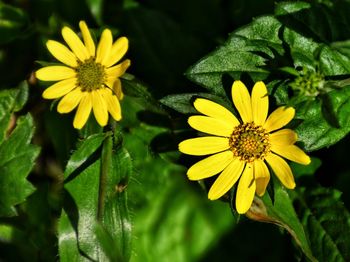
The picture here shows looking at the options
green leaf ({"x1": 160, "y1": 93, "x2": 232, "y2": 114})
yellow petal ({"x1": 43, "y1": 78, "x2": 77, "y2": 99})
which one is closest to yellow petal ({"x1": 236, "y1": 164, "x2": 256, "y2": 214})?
green leaf ({"x1": 160, "y1": 93, "x2": 232, "y2": 114})

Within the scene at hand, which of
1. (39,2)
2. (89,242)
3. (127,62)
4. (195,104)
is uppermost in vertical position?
(39,2)

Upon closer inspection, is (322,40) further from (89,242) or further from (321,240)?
(89,242)

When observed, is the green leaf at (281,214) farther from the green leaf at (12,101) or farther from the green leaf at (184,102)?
the green leaf at (12,101)

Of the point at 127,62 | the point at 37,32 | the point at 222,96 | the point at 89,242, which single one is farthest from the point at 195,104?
the point at 37,32

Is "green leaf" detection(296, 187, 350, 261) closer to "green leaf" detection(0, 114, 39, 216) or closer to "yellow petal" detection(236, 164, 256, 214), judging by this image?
"yellow petal" detection(236, 164, 256, 214)

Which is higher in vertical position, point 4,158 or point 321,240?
point 4,158

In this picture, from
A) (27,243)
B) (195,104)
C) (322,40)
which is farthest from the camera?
(27,243)
